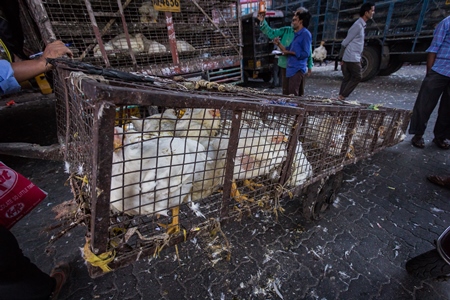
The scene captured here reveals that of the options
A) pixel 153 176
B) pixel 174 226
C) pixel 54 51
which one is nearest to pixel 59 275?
pixel 174 226

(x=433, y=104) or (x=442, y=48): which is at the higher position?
(x=442, y=48)

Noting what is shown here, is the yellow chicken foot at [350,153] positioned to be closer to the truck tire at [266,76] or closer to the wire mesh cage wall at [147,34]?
the wire mesh cage wall at [147,34]

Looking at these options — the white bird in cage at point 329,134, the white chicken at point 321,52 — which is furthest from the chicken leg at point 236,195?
the white chicken at point 321,52

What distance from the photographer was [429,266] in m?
1.65

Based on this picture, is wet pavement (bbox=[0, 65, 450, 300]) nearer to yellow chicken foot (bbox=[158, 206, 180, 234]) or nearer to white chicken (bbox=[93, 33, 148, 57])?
yellow chicken foot (bbox=[158, 206, 180, 234])

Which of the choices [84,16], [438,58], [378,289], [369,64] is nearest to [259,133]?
[378,289]

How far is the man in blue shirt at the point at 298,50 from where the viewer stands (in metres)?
4.39

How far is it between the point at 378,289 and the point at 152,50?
4.99 metres

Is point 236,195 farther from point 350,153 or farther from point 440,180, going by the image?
point 440,180

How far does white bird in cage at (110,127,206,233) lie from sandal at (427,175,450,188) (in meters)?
3.31

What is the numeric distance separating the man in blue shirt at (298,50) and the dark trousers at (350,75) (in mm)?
1575

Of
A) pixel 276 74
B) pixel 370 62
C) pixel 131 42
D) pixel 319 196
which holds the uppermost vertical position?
pixel 131 42

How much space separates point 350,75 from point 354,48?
2.68ft

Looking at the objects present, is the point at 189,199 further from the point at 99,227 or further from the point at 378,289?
the point at 378,289
